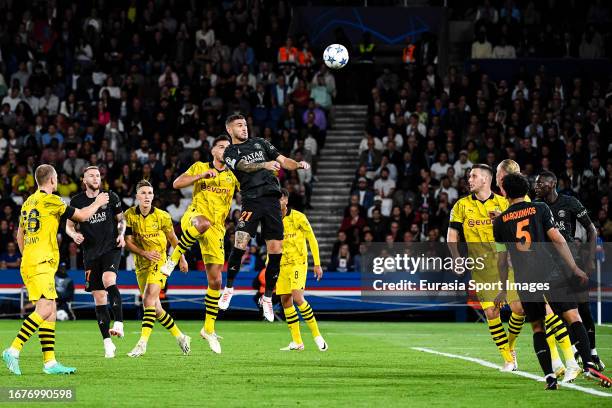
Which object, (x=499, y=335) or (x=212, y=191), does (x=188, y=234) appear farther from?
(x=499, y=335)

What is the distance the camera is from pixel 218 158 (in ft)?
55.0

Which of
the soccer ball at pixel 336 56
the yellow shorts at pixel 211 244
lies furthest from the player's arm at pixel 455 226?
the soccer ball at pixel 336 56

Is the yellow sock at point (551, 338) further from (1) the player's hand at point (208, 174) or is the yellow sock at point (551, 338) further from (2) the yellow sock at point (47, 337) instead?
(2) the yellow sock at point (47, 337)

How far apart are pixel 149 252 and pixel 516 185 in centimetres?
657

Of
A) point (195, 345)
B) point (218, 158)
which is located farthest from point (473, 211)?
point (195, 345)

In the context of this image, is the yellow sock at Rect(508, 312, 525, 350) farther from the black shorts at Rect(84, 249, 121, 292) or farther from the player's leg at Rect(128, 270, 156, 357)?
the black shorts at Rect(84, 249, 121, 292)

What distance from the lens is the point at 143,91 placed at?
32625mm

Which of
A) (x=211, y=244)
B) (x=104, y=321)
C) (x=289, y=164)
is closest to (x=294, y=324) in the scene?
(x=211, y=244)

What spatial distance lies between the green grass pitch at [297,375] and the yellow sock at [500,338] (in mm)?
273

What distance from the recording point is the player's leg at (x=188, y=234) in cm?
1645

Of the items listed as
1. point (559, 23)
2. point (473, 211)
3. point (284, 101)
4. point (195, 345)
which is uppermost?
point (559, 23)

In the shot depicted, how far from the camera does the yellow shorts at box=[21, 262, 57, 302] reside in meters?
13.2

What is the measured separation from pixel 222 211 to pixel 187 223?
1.85ft

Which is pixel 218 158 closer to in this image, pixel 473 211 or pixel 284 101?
pixel 473 211
